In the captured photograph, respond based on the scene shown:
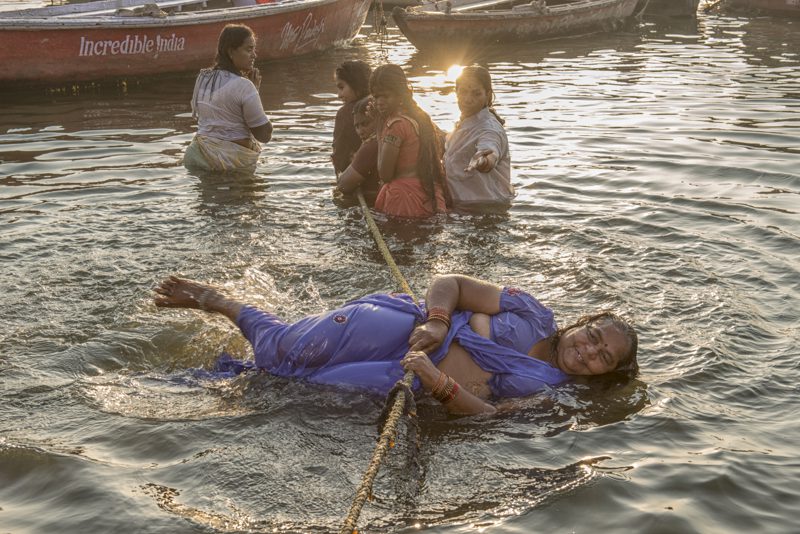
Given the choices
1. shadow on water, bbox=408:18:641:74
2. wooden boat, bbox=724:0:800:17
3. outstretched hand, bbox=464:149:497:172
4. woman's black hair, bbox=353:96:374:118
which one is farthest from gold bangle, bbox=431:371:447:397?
wooden boat, bbox=724:0:800:17

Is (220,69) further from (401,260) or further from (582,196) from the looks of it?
(582,196)

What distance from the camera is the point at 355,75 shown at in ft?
24.8

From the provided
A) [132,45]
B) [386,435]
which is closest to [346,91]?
[386,435]

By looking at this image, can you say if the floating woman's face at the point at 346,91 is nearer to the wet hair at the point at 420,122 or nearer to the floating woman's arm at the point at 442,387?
the wet hair at the point at 420,122

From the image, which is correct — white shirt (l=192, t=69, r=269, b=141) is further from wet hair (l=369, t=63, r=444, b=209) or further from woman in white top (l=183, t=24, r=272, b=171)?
wet hair (l=369, t=63, r=444, b=209)

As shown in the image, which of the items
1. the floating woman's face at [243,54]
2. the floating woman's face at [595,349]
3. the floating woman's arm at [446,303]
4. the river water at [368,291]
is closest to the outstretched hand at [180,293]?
the river water at [368,291]

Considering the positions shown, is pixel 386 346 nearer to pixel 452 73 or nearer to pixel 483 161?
pixel 483 161

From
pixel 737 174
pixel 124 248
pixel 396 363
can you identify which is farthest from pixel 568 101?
pixel 396 363

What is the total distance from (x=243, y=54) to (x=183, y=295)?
3898 mm

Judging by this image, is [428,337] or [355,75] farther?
[355,75]

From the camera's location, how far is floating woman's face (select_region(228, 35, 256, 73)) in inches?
319

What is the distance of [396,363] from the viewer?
4.31 m

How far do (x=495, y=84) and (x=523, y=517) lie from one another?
1192 centimetres

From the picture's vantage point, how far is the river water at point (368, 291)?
3.72 m
